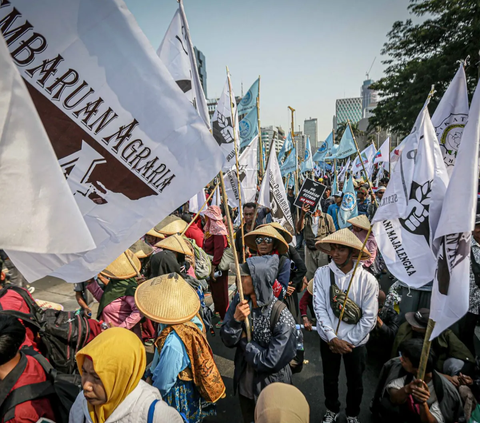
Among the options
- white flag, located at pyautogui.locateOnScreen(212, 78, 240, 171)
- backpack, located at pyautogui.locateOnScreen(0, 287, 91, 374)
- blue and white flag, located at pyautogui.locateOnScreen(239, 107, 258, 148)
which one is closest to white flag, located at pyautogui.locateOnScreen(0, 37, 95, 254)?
backpack, located at pyautogui.locateOnScreen(0, 287, 91, 374)

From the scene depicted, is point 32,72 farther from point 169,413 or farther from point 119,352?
point 169,413

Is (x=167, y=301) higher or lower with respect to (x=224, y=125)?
lower

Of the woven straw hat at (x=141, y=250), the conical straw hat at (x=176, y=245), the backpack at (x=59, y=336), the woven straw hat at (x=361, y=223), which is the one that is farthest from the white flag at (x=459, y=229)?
the woven straw hat at (x=141, y=250)

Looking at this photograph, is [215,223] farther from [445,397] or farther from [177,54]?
[445,397]

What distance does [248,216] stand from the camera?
5215 millimetres

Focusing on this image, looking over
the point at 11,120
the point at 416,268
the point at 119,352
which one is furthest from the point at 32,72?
the point at 416,268

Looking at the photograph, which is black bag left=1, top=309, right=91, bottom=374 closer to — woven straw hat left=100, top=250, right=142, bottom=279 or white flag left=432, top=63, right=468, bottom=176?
woven straw hat left=100, top=250, right=142, bottom=279

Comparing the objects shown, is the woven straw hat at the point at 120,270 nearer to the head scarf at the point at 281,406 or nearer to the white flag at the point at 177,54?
the white flag at the point at 177,54

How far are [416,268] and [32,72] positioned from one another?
9.28 ft

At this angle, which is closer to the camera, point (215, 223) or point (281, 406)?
point (281, 406)

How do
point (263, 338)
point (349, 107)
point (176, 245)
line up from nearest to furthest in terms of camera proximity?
point (263, 338)
point (176, 245)
point (349, 107)

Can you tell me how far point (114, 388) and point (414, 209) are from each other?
97.6 inches

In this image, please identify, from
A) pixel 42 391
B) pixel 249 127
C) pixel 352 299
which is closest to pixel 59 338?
pixel 42 391

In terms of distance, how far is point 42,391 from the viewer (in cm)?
168
